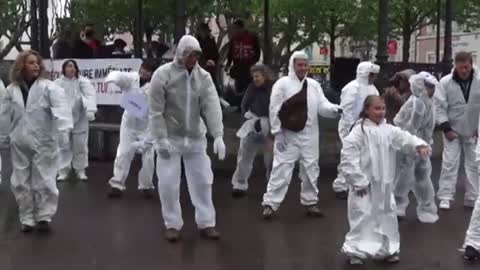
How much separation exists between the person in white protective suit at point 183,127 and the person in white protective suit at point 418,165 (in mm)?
2336

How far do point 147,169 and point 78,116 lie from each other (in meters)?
1.79

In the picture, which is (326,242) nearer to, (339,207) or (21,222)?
(339,207)

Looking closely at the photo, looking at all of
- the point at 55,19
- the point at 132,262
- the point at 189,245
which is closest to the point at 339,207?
the point at 189,245

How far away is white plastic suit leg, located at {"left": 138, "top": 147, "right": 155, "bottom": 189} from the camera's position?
11.3 meters

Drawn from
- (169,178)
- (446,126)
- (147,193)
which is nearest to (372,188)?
(169,178)

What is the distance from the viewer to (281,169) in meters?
9.80

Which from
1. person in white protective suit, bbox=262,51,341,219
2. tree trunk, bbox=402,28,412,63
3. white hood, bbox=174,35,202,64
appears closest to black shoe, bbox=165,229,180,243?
person in white protective suit, bbox=262,51,341,219

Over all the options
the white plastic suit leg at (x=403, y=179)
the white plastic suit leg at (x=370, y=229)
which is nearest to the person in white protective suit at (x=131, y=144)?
the white plastic suit leg at (x=403, y=179)

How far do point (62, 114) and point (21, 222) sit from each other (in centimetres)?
136

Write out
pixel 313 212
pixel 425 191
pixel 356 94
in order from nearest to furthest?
pixel 425 191 → pixel 313 212 → pixel 356 94

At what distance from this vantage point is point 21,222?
30.7 feet

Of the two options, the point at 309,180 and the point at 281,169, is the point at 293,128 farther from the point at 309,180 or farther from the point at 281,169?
the point at 309,180

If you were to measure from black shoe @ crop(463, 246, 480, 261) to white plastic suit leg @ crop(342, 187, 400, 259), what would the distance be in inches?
26.8

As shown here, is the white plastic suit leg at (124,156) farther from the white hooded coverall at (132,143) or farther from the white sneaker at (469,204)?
the white sneaker at (469,204)
